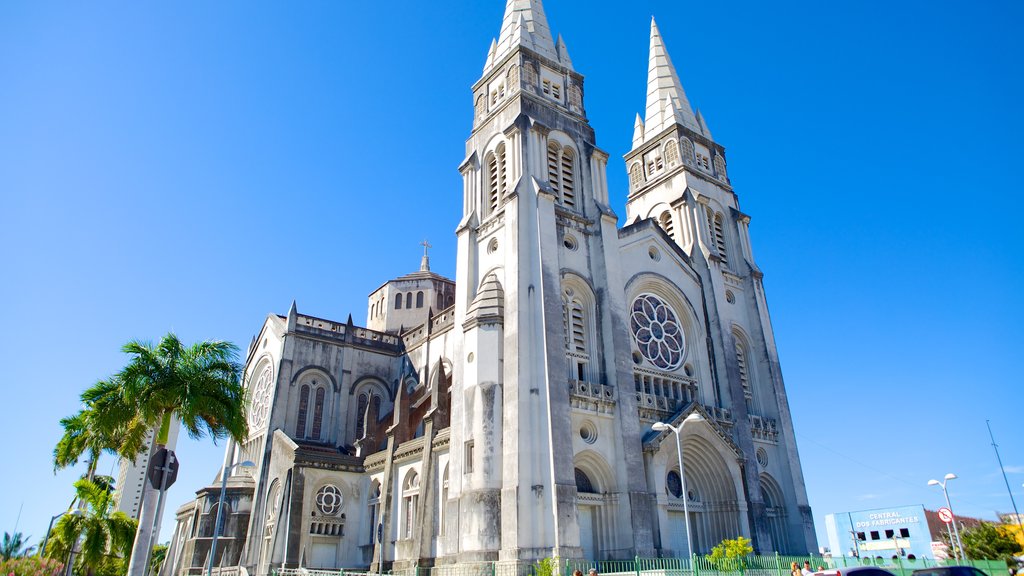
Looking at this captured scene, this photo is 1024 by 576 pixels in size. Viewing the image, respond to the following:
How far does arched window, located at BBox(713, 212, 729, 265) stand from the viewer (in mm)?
39406

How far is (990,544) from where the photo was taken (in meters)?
31.1

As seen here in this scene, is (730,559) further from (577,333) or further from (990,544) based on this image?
(990,544)

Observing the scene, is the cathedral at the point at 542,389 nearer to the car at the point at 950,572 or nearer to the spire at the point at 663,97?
the spire at the point at 663,97

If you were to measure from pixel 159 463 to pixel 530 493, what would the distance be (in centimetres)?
1190

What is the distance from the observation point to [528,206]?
96.9 feet

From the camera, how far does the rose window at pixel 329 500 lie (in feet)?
108

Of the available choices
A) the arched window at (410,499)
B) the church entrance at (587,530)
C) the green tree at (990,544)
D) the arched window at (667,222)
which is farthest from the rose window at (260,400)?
the green tree at (990,544)

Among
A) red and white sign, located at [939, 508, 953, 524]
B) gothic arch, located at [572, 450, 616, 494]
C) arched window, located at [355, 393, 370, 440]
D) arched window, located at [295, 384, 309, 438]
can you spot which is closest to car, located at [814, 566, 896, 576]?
red and white sign, located at [939, 508, 953, 524]

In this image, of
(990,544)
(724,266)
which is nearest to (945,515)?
(990,544)

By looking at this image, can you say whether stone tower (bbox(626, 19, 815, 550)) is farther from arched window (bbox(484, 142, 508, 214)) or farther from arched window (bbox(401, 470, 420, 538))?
arched window (bbox(401, 470, 420, 538))

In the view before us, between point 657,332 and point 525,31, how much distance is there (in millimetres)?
17091

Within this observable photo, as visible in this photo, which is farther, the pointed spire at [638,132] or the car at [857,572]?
the pointed spire at [638,132]

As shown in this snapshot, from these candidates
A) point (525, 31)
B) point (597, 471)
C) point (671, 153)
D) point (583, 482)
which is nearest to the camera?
point (583, 482)

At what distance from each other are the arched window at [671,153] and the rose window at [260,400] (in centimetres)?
2703
